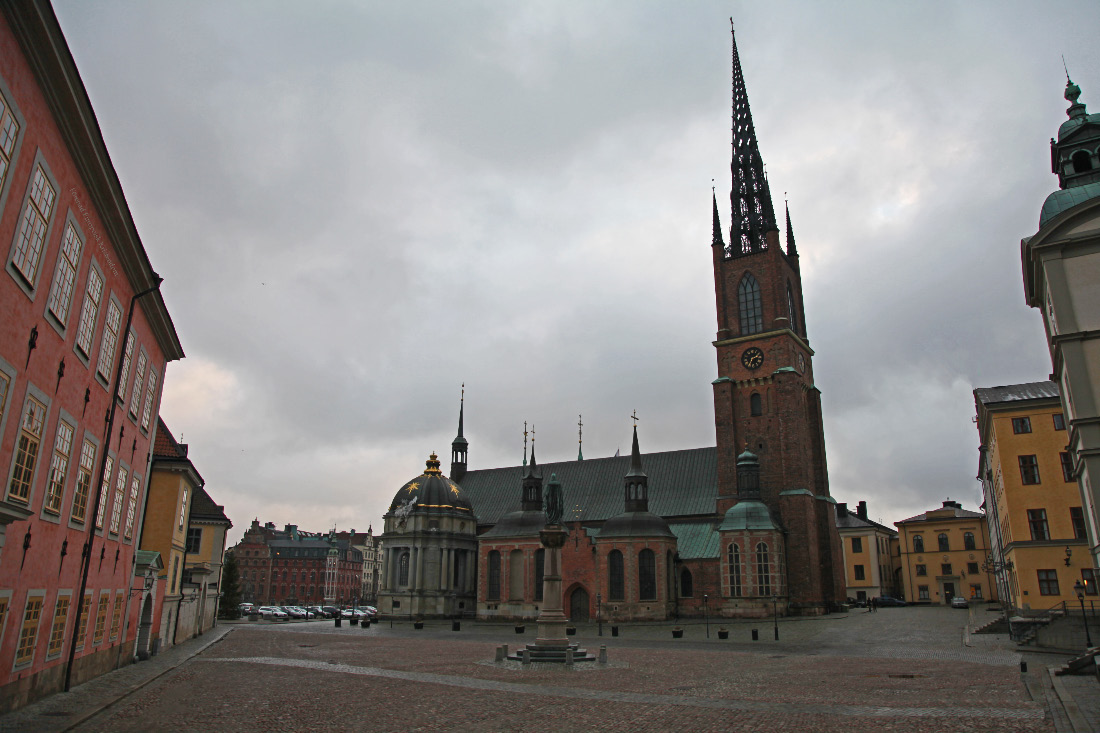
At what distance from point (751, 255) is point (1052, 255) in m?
45.5

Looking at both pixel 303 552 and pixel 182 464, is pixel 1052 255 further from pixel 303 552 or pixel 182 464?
pixel 303 552

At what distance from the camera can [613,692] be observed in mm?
18422

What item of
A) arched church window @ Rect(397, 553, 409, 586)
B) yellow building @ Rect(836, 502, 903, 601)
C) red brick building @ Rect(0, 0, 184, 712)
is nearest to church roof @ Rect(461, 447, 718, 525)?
arched church window @ Rect(397, 553, 409, 586)

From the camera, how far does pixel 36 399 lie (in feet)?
44.2

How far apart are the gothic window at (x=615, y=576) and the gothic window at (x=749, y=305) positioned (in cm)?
2270

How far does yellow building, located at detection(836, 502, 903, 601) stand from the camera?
88.5 meters

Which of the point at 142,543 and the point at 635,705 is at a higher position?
the point at 142,543

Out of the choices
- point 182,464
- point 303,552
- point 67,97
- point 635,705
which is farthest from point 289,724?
point 303,552

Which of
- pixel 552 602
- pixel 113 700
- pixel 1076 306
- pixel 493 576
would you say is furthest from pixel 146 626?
pixel 493 576

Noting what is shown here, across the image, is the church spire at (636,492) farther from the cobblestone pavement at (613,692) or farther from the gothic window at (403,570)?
the cobblestone pavement at (613,692)

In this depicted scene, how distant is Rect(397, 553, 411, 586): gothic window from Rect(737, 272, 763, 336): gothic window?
39255 mm

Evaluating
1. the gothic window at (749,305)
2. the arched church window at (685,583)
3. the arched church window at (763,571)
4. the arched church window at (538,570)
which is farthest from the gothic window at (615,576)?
the gothic window at (749,305)

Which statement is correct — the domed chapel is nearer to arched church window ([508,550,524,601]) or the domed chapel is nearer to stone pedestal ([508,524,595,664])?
arched church window ([508,550,524,601])

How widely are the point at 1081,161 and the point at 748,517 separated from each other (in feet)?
118
